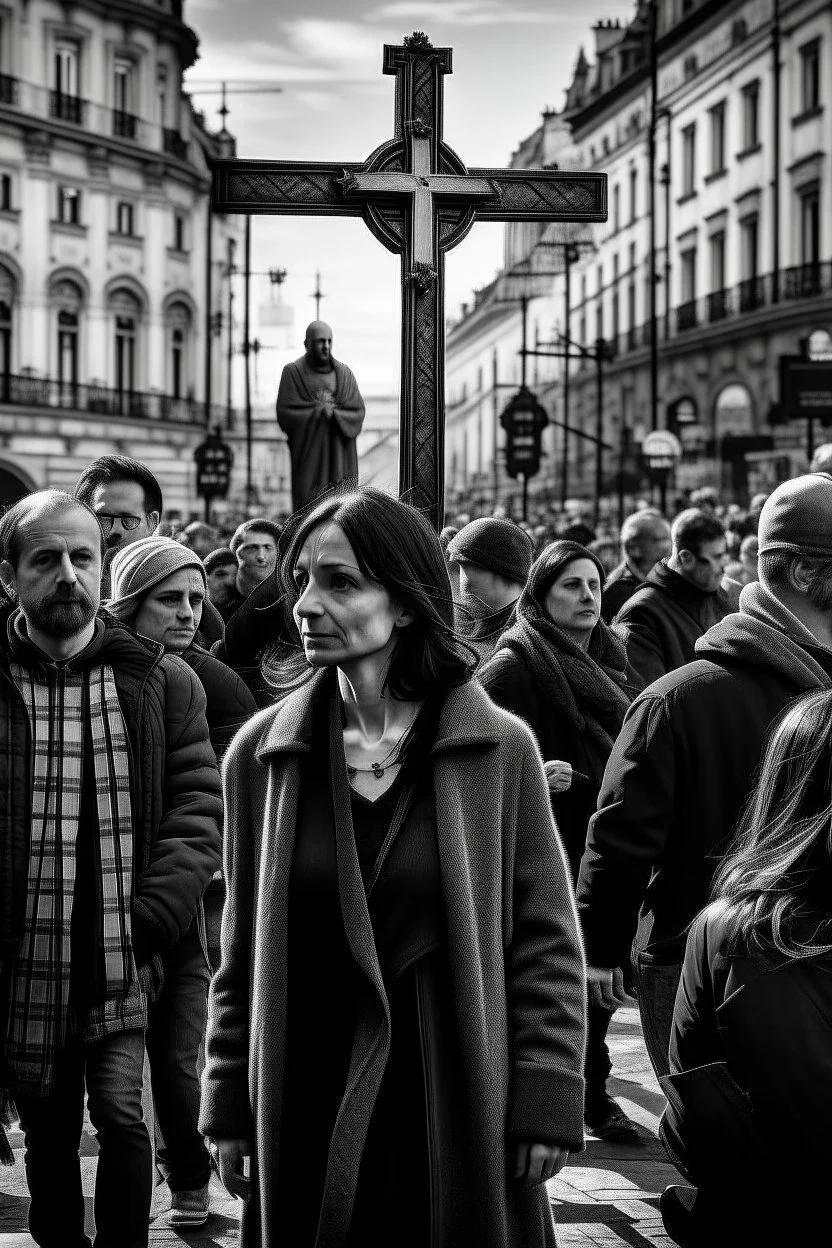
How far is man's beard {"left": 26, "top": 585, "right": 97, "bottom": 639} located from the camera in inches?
164

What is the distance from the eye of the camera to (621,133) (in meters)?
62.8

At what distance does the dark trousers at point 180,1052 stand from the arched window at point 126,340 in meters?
50.7

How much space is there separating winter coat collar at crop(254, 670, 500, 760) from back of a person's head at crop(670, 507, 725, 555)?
13.0 feet

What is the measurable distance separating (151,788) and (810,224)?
42851mm

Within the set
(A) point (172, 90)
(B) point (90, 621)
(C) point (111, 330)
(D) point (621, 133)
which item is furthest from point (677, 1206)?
(D) point (621, 133)

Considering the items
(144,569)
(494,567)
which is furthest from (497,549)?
(144,569)

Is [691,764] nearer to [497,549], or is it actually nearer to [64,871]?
[64,871]

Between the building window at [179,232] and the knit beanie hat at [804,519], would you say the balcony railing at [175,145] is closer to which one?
the building window at [179,232]

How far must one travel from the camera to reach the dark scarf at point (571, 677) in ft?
19.1

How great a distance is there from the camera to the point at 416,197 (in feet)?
24.5

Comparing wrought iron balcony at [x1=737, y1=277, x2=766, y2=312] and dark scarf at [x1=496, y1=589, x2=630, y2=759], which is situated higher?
wrought iron balcony at [x1=737, y1=277, x2=766, y2=312]

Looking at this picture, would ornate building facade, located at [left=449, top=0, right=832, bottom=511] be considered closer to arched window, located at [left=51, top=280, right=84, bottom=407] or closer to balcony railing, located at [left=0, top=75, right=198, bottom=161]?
balcony railing, located at [left=0, top=75, right=198, bottom=161]

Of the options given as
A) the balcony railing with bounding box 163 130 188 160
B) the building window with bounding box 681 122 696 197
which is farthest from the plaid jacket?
the balcony railing with bounding box 163 130 188 160

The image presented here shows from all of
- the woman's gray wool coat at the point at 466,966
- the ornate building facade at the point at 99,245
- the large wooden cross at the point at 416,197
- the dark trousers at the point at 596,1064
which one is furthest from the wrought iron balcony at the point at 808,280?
the woman's gray wool coat at the point at 466,966
